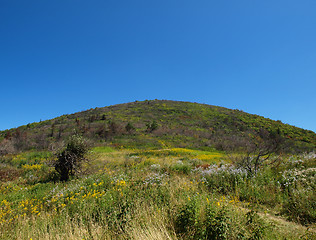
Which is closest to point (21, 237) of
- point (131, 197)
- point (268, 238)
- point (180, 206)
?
point (131, 197)

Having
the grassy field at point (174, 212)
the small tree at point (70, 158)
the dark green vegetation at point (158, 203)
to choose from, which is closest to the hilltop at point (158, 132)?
the small tree at point (70, 158)

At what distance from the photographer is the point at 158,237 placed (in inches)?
121

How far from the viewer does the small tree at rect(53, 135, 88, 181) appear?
878 cm

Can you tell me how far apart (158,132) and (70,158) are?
63.5 ft

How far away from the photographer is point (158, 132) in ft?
90.5

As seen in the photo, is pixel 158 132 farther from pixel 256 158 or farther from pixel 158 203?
pixel 158 203

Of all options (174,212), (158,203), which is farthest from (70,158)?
(174,212)

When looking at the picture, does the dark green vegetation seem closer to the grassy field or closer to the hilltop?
the grassy field

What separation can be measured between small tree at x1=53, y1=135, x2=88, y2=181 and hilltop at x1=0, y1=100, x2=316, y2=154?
13.7 ft

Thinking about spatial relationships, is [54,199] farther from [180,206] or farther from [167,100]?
[167,100]

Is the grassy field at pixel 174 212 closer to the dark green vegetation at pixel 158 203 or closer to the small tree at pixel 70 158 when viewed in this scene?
the dark green vegetation at pixel 158 203

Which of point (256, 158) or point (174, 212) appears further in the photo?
point (256, 158)

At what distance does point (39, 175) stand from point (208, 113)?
41058 millimetres

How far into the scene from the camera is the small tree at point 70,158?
8781mm
